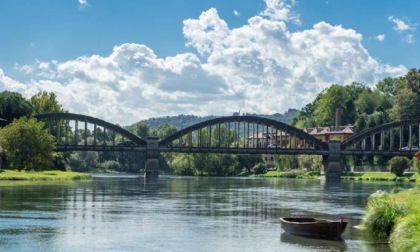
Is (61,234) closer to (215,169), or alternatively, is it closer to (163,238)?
(163,238)

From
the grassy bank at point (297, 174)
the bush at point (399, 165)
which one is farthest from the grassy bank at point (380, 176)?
the grassy bank at point (297, 174)

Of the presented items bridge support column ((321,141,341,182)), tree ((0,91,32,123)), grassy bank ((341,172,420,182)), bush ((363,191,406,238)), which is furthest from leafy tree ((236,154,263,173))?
bush ((363,191,406,238))

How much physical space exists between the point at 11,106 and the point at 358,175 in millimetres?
78635

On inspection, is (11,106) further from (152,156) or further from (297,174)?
(297,174)

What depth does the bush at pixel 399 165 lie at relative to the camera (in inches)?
5732

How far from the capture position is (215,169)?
184 metres

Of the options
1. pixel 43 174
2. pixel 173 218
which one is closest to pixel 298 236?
pixel 173 218

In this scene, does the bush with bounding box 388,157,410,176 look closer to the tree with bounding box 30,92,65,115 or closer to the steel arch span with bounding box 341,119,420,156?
the steel arch span with bounding box 341,119,420,156

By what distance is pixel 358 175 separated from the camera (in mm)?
161875

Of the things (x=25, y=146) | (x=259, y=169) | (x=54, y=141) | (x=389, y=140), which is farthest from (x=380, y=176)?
(x=25, y=146)

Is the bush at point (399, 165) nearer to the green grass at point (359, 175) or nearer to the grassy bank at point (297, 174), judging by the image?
the green grass at point (359, 175)

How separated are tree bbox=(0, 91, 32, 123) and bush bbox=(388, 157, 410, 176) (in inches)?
2990

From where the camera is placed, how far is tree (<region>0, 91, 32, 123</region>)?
13688 centimetres

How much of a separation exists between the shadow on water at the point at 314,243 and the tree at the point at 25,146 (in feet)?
276
